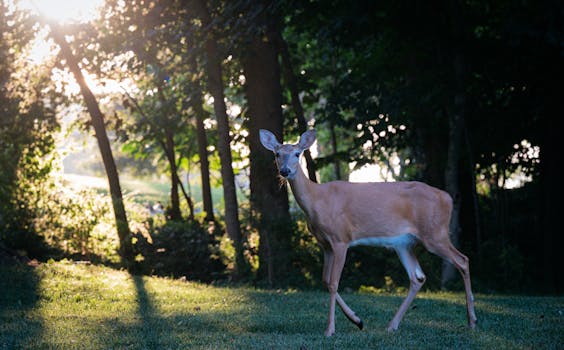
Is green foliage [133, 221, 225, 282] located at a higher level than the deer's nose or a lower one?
lower

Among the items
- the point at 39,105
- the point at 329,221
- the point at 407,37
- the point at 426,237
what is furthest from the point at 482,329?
the point at 39,105

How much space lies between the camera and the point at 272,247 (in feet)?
50.3

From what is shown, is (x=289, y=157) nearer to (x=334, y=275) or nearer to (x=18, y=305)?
(x=334, y=275)

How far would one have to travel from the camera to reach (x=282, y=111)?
699 inches

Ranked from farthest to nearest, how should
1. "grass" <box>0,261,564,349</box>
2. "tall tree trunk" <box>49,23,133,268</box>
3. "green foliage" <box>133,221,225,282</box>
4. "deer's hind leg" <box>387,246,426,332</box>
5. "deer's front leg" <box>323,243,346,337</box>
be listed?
"green foliage" <box>133,221,225,282</box> < "tall tree trunk" <box>49,23,133,268</box> < "deer's hind leg" <box>387,246,426,332</box> < "deer's front leg" <box>323,243,346,337</box> < "grass" <box>0,261,564,349</box>

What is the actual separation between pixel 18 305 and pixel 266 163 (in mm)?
5947

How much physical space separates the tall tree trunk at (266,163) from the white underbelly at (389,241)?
21.3 ft

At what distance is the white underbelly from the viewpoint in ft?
28.3

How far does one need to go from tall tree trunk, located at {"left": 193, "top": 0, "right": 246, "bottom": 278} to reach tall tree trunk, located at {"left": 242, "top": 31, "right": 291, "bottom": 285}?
17.4 inches

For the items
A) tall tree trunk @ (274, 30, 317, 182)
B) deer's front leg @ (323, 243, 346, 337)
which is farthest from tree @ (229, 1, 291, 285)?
deer's front leg @ (323, 243, 346, 337)

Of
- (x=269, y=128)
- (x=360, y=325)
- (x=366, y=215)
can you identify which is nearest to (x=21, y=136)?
(x=269, y=128)

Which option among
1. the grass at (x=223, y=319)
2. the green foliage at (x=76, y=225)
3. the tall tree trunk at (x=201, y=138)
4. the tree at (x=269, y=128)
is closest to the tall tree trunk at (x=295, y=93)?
the tree at (x=269, y=128)

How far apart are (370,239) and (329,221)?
1.65 ft

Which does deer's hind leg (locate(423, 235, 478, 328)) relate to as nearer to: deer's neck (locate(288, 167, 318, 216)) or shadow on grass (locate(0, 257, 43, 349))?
deer's neck (locate(288, 167, 318, 216))
